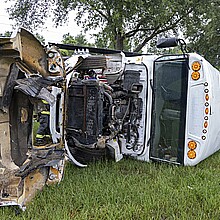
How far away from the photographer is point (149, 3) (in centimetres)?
1298

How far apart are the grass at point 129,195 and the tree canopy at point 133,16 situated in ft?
32.1

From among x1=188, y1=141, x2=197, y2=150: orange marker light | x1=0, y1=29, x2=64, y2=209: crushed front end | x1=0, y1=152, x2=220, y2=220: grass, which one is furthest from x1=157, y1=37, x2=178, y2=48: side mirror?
x1=0, y1=29, x2=64, y2=209: crushed front end

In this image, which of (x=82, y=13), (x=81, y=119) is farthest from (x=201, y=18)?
(x=81, y=119)

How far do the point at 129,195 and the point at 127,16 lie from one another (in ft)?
35.8

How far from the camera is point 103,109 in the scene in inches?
156

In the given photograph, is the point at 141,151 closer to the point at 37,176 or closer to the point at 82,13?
the point at 37,176

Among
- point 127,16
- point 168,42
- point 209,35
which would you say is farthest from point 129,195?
point 209,35

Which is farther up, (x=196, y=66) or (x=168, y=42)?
(x=168, y=42)

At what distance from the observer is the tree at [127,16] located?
1290 centimetres

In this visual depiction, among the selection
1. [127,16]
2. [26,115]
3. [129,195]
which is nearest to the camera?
[129,195]

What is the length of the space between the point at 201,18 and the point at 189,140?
1236cm

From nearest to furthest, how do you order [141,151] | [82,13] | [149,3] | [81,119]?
[81,119]
[141,151]
[149,3]
[82,13]

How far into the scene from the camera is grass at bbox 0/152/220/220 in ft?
9.03

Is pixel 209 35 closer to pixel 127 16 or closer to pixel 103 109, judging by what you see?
pixel 127 16
